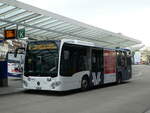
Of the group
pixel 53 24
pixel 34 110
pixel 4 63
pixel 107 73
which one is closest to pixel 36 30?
pixel 53 24

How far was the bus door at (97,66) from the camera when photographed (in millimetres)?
14562

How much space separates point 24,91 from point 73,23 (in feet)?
25.6

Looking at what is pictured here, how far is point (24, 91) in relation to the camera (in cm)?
1329

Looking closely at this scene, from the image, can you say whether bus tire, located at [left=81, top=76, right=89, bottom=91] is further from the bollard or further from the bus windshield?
the bollard

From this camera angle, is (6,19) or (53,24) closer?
(6,19)

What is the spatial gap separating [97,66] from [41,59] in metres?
4.15

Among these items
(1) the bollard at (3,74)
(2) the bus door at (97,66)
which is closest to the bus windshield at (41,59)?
(1) the bollard at (3,74)

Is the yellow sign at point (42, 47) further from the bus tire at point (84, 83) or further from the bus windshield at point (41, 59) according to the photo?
the bus tire at point (84, 83)

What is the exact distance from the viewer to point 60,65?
11578 millimetres

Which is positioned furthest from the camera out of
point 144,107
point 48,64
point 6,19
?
point 6,19

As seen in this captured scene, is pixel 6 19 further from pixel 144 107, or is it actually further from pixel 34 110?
pixel 144 107

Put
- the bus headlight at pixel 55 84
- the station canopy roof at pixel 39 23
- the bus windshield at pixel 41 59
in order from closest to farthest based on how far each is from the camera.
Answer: the bus headlight at pixel 55 84, the bus windshield at pixel 41 59, the station canopy roof at pixel 39 23

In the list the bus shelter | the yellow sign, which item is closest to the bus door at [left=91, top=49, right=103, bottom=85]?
the bus shelter

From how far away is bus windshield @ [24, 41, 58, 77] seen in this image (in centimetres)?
1179
